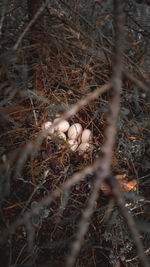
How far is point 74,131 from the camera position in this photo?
1059 mm

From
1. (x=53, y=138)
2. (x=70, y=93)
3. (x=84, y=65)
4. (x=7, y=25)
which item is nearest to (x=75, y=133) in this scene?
(x=53, y=138)

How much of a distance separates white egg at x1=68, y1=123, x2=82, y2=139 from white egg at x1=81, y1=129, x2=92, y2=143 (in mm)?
25

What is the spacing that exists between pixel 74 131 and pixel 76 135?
0.02 metres

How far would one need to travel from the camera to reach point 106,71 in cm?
113

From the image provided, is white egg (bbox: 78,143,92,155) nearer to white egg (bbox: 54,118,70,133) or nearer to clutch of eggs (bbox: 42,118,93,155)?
clutch of eggs (bbox: 42,118,93,155)

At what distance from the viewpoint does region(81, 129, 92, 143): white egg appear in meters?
1.05

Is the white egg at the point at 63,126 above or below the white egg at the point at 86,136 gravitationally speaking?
above

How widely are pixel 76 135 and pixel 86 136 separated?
5cm

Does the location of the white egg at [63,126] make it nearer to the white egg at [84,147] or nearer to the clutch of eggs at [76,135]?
the clutch of eggs at [76,135]

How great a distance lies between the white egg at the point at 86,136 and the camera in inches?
41.4

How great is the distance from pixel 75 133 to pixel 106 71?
13.4 inches

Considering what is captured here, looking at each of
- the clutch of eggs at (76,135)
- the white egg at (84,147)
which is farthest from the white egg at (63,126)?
the white egg at (84,147)

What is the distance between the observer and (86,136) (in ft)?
3.45

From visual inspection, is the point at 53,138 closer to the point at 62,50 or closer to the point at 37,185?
the point at 37,185
